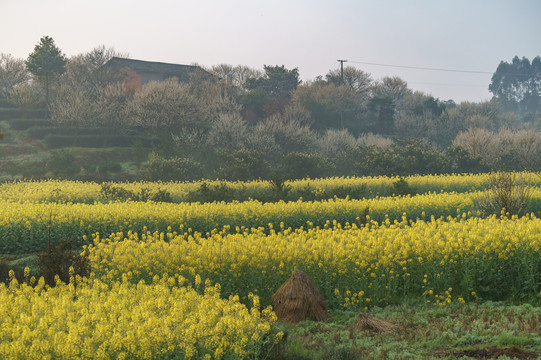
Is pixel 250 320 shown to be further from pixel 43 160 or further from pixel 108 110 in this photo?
pixel 108 110

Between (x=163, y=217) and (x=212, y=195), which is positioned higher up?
(x=163, y=217)

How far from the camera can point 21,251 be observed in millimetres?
15570

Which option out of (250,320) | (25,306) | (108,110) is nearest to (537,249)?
(250,320)

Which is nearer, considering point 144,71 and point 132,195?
point 132,195

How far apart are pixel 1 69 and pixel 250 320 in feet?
216

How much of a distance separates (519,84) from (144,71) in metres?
103

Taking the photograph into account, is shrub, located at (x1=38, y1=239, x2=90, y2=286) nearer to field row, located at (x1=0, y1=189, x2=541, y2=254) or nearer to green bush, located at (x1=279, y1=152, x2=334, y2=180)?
field row, located at (x1=0, y1=189, x2=541, y2=254)

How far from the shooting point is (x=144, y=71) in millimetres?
65875

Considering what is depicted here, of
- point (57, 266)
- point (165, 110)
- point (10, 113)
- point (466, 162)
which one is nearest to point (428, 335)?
point (57, 266)

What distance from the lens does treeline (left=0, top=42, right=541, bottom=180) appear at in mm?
38125

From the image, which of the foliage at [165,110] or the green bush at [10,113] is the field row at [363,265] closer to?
the foliage at [165,110]

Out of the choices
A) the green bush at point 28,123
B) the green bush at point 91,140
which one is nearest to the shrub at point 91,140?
the green bush at point 91,140

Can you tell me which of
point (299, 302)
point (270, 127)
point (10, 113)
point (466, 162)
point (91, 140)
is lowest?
point (466, 162)

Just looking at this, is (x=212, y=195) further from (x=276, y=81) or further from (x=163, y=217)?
(x=276, y=81)
